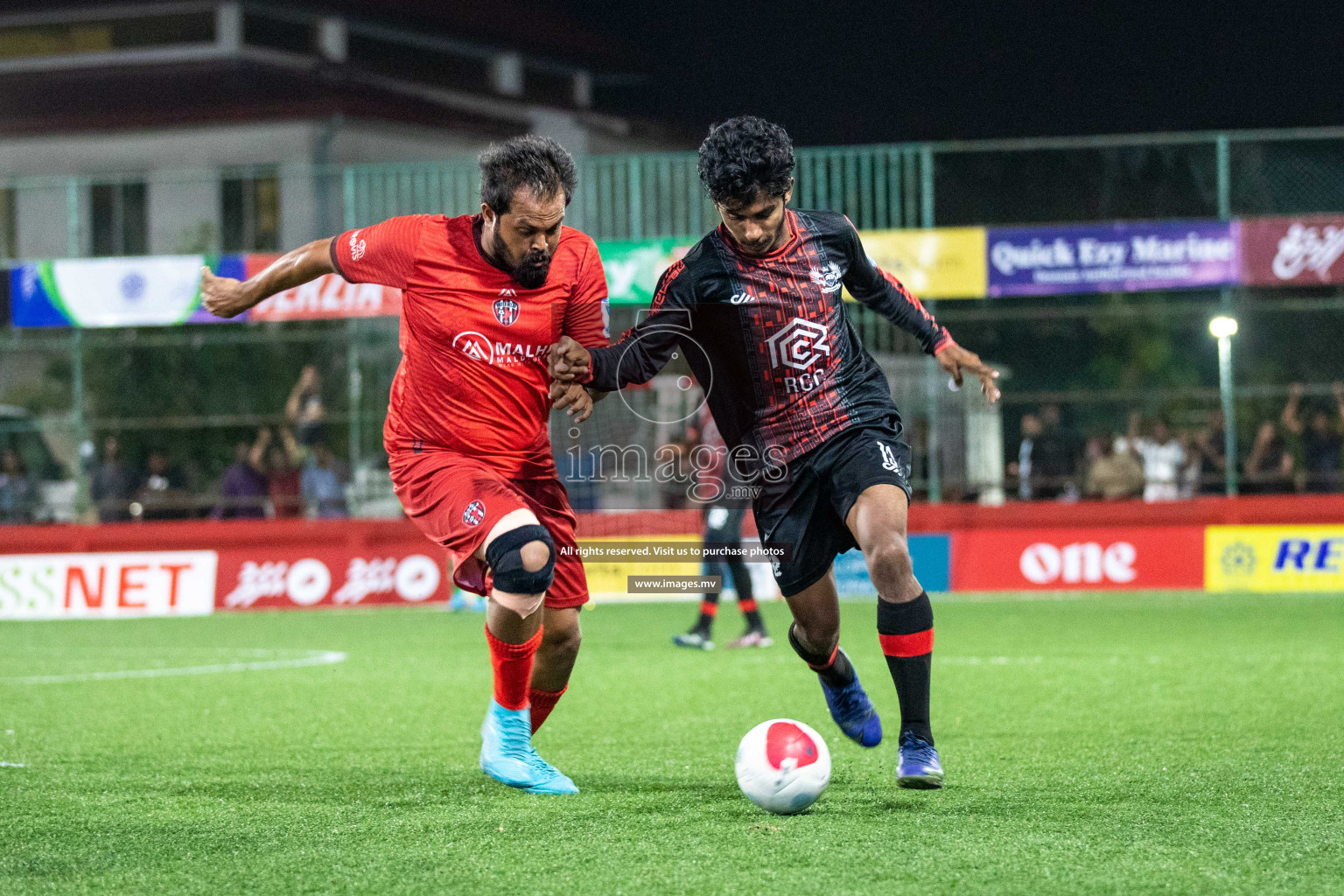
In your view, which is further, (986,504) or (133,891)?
(986,504)

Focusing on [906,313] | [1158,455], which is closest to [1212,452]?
[1158,455]

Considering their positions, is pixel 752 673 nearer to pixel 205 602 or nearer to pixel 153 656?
pixel 153 656

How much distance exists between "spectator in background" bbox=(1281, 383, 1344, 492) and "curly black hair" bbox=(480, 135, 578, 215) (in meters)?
13.3

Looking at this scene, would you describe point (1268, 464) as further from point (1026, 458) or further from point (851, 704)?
point (851, 704)

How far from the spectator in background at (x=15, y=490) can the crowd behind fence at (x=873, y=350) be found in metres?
0.03

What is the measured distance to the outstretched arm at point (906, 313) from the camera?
5.42 m

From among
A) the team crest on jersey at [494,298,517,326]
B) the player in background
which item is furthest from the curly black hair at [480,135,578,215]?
the player in background

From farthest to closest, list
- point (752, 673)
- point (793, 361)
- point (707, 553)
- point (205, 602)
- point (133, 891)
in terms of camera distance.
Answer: point (205, 602) → point (707, 553) → point (752, 673) → point (793, 361) → point (133, 891)

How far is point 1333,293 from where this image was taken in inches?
692

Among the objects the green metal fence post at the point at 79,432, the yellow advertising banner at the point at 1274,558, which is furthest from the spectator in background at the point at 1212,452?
the green metal fence post at the point at 79,432

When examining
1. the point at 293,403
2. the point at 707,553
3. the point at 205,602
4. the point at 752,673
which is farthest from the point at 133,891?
the point at 293,403

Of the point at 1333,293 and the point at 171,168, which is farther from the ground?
the point at 171,168

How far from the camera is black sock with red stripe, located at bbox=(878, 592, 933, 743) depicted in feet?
16.5

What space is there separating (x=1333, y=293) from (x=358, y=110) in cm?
1904
